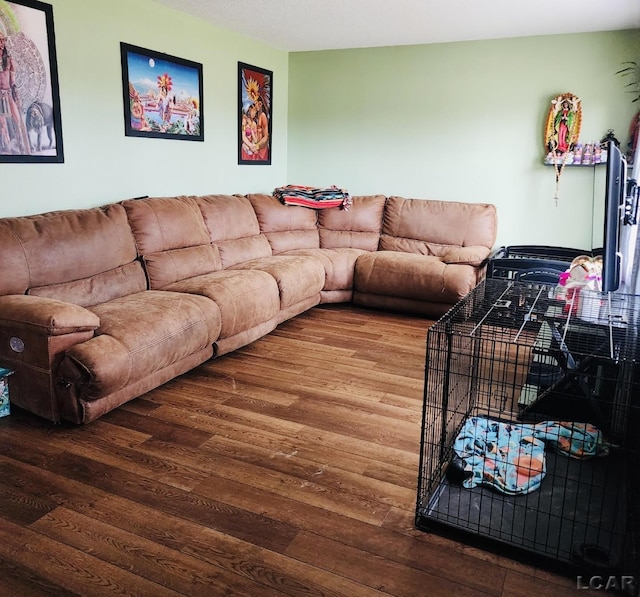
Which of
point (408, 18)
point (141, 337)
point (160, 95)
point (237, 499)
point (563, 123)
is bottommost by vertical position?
point (237, 499)

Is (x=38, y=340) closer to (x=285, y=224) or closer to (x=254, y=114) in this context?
(x=285, y=224)

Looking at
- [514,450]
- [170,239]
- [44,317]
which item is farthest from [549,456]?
[170,239]

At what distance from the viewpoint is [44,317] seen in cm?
264

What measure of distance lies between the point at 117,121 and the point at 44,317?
6.45 ft

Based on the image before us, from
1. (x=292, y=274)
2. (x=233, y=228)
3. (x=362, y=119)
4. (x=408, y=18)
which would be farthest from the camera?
(x=362, y=119)

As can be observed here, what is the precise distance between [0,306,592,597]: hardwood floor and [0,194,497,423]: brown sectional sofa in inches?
11.3

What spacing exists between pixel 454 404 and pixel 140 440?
160 centimetres

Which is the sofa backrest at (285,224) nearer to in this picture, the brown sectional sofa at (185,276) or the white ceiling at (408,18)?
the brown sectional sofa at (185,276)

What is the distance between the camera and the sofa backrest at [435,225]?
202 inches

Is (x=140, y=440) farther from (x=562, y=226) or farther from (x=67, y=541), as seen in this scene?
(x=562, y=226)

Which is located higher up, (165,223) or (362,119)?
(362,119)

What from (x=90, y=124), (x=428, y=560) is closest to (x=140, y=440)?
(x=428, y=560)

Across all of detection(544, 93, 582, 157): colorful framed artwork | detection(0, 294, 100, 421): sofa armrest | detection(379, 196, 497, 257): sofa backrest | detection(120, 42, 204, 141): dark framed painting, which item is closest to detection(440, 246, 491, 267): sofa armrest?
detection(379, 196, 497, 257): sofa backrest

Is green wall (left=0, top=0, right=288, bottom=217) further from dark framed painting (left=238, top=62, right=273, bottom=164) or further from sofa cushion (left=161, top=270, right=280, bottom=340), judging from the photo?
sofa cushion (left=161, top=270, right=280, bottom=340)
